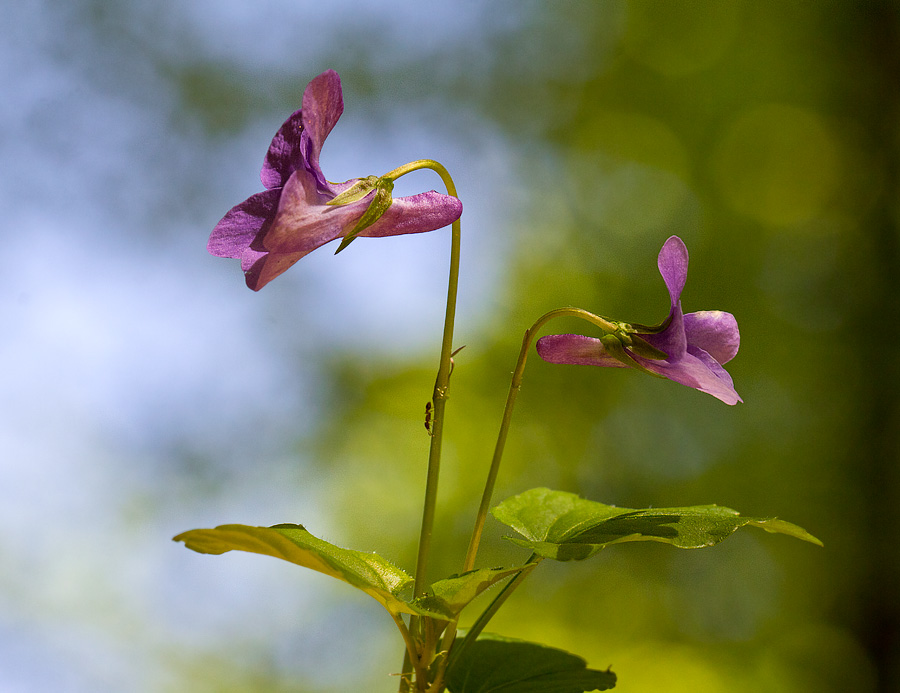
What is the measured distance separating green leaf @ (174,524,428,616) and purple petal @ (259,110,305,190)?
272 millimetres

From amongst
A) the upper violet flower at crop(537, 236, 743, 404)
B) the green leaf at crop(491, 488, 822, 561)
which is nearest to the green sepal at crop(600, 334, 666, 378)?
the upper violet flower at crop(537, 236, 743, 404)

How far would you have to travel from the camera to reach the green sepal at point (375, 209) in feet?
2.00

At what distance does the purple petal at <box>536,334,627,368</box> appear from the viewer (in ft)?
2.24

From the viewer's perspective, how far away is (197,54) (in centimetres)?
306

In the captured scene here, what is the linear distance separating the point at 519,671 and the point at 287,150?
55 cm

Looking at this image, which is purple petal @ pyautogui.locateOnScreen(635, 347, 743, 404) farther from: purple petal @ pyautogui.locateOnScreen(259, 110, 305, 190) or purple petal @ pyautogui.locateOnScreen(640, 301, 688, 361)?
purple petal @ pyautogui.locateOnScreen(259, 110, 305, 190)

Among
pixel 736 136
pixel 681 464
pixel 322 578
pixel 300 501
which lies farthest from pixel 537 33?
pixel 322 578

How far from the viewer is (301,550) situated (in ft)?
1.85

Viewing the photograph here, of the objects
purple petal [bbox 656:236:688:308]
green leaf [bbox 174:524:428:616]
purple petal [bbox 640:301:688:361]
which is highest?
purple petal [bbox 656:236:688:308]

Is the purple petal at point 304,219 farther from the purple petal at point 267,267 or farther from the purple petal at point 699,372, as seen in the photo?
the purple petal at point 699,372

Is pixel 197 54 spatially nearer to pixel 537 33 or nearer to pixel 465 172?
pixel 465 172

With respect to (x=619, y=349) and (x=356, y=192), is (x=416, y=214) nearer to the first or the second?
(x=356, y=192)

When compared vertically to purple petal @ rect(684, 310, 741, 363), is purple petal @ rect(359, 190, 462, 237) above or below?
above

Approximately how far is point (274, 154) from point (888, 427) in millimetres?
3533
